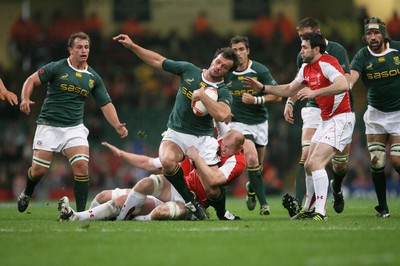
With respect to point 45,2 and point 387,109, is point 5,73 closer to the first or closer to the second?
point 45,2

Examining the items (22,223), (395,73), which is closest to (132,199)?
(22,223)

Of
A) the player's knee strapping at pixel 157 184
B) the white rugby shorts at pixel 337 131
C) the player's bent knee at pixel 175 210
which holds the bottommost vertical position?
the player's bent knee at pixel 175 210

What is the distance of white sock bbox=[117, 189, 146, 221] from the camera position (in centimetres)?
1094

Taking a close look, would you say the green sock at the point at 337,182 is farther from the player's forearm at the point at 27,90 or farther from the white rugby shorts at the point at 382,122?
the player's forearm at the point at 27,90

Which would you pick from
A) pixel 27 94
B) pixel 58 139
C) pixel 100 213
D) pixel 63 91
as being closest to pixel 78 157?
pixel 58 139

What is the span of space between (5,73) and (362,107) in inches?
412

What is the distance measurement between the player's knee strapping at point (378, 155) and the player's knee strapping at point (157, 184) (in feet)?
10.1

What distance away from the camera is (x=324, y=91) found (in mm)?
10617

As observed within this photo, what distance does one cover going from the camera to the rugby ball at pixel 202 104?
36.7 feet

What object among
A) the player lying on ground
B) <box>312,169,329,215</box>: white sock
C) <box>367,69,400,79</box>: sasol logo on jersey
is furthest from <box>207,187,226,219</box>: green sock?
<box>367,69,400,79</box>: sasol logo on jersey

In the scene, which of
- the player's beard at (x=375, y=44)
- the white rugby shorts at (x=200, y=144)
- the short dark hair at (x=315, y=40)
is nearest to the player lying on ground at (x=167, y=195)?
the white rugby shorts at (x=200, y=144)

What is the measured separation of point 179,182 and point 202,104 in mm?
1064

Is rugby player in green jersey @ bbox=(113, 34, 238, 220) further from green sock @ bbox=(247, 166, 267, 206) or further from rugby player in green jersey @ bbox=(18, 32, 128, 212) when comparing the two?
green sock @ bbox=(247, 166, 267, 206)

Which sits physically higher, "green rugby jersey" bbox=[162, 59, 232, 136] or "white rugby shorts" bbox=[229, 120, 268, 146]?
"green rugby jersey" bbox=[162, 59, 232, 136]
